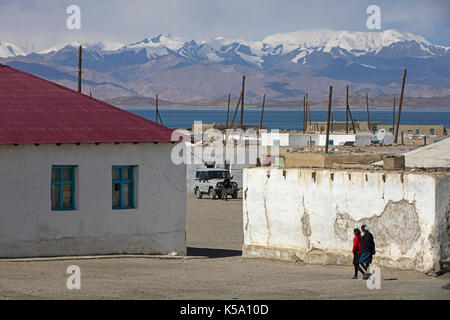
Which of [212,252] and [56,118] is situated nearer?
[56,118]

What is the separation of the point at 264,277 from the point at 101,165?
5656 millimetres

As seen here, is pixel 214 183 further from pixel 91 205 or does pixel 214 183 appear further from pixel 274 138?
pixel 274 138

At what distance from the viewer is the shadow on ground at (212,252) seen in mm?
24906

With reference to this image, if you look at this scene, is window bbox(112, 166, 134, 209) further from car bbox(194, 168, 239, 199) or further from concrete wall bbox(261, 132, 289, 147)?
concrete wall bbox(261, 132, 289, 147)

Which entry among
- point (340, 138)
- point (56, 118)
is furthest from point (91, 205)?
point (340, 138)

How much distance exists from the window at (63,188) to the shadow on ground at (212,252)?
452 centimetres

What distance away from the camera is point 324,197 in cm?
2100

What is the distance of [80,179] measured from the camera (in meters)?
21.7

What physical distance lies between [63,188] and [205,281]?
5543 mm
